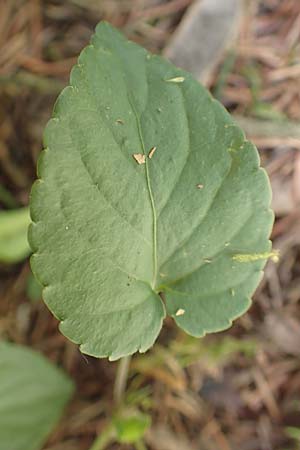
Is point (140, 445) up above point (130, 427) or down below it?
below

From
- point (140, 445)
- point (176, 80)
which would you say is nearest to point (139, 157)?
point (176, 80)

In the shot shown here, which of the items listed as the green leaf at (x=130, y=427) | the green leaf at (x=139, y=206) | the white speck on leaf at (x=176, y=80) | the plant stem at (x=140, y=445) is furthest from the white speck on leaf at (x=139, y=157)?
the plant stem at (x=140, y=445)

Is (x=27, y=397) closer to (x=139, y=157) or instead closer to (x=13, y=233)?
(x=13, y=233)

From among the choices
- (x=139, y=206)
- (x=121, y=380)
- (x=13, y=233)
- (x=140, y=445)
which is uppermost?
(x=139, y=206)

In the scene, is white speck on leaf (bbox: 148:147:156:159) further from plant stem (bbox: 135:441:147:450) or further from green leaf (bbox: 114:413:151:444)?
plant stem (bbox: 135:441:147:450)

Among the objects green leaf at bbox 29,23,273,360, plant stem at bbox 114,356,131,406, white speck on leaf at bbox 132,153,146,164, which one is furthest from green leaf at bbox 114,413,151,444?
white speck on leaf at bbox 132,153,146,164

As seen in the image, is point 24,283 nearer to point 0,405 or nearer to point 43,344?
point 43,344

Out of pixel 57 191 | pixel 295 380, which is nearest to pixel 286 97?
pixel 295 380
